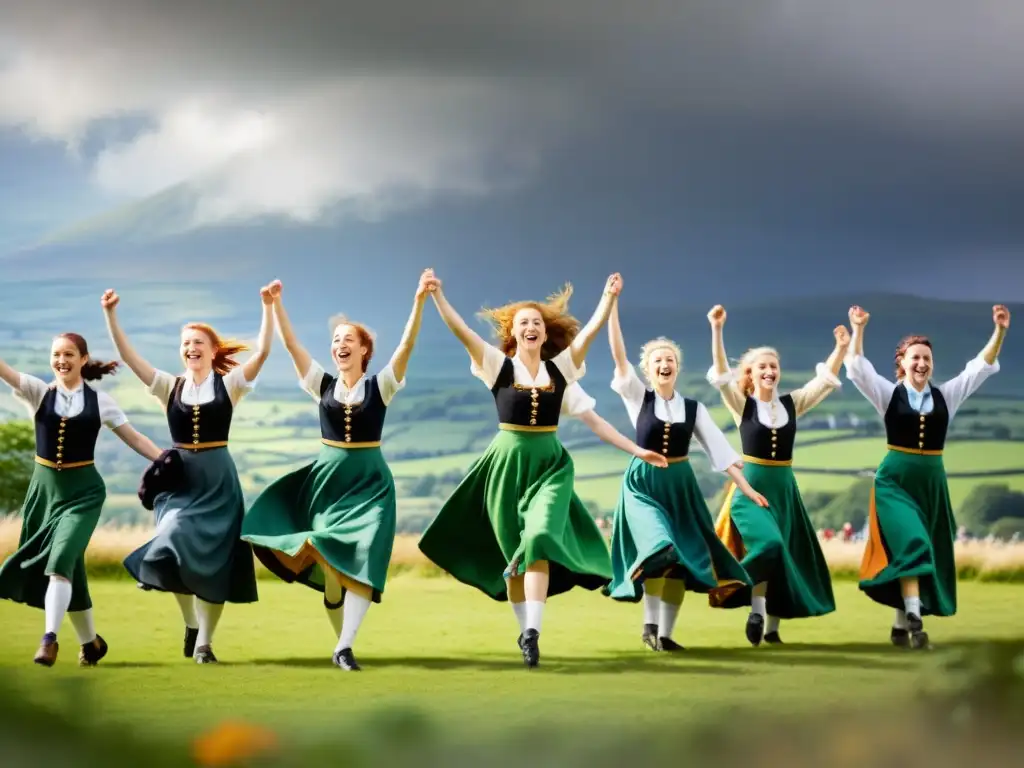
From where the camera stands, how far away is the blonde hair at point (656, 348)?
755 centimetres

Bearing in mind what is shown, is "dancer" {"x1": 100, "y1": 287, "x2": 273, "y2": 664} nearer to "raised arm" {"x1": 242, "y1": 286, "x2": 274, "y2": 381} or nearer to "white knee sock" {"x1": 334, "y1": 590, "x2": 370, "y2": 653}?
"raised arm" {"x1": 242, "y1": 286, "x2": 274, "y2": 381}

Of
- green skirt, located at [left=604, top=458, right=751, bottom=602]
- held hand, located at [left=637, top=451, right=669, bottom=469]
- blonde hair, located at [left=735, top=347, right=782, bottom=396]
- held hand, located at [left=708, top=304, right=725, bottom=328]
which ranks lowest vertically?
green skirt, located at [left=604, top=458, right=751, bottom=602]

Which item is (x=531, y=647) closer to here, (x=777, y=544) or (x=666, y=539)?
(x=666, y=539)

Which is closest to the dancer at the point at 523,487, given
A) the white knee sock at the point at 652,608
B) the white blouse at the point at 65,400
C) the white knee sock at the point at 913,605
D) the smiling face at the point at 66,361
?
the white knee sock at the point at 652,608

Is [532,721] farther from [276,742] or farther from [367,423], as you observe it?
[367,423]

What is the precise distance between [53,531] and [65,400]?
613 millimetres

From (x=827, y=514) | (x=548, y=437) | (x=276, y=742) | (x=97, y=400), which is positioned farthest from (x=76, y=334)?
(x=827, y=514)

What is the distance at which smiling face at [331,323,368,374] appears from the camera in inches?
279

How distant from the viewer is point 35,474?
23.2 ft

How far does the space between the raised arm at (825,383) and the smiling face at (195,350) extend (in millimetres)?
2977

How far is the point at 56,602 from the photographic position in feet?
22.2

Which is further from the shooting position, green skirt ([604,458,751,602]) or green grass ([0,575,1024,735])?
green skirt ([604,458,751,602])

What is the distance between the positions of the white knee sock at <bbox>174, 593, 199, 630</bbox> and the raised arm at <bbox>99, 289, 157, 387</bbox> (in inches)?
41.0

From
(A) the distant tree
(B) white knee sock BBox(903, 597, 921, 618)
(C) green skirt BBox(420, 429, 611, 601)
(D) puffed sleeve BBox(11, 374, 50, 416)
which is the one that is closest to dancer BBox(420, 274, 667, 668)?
(C) green skirt BBox(420, 429, 611, 601)
